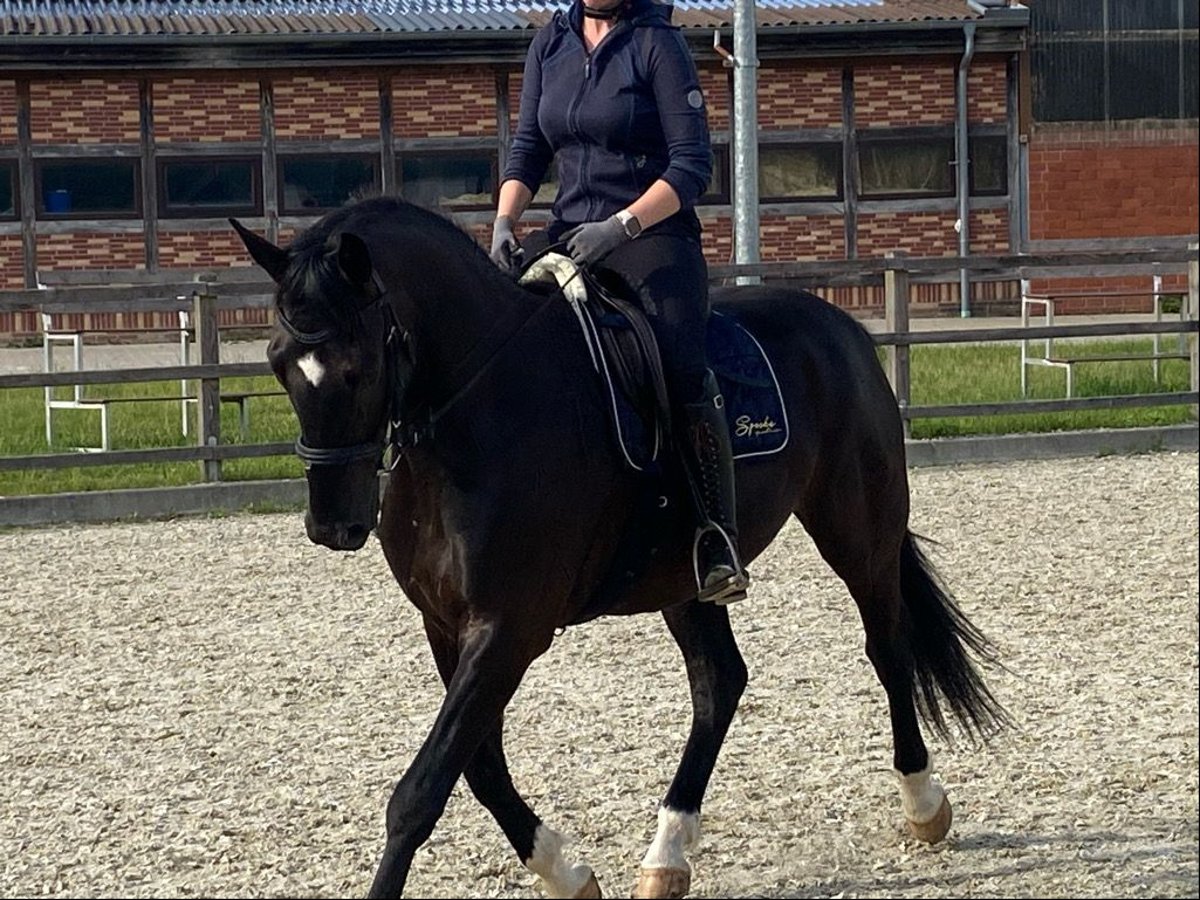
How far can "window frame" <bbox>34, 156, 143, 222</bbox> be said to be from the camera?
24.3 meters

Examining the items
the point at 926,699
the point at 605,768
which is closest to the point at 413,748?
the point at 605,768

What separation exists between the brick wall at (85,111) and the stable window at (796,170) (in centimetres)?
820

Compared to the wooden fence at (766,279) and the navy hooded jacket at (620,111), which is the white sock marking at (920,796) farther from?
the wooden fence at (766,279)

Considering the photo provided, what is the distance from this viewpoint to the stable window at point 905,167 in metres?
26.5

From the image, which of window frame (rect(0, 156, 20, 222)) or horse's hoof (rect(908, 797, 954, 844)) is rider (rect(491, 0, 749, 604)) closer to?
horse's hoof (rect(908, 797, 954, 844))

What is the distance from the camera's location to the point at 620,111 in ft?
16.8

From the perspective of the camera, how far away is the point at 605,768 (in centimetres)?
627

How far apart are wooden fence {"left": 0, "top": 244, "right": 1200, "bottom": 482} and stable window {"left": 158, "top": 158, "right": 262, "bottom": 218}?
33.1 ft

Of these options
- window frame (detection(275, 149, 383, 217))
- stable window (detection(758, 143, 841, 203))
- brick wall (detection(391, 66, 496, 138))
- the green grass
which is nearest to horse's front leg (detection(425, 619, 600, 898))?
the green grass

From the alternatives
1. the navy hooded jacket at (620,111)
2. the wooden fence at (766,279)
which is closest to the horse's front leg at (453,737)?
the navy hooded jacket at (620,111)

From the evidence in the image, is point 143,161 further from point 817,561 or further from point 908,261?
point 817,561

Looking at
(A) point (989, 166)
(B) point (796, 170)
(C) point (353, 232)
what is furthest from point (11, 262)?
(C) point (353, 232)

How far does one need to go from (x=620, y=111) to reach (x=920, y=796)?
2.09 metres

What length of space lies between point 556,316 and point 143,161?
20.7m
